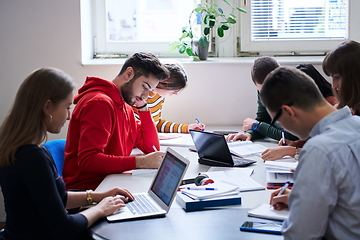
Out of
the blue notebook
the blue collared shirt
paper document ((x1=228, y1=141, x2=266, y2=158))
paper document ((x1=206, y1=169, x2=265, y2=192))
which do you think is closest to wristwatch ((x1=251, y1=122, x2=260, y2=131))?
paper document ((x1=228, y1=141, x2=266, y2=158))

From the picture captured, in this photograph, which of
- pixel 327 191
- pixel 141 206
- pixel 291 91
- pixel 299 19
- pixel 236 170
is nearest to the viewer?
pixel 327 191

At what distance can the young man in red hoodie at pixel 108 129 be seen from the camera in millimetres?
1790

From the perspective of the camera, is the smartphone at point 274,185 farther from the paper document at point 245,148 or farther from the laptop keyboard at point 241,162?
the paper document at point 245,148

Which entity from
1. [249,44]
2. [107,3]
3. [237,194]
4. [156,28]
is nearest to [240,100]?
[249,44]

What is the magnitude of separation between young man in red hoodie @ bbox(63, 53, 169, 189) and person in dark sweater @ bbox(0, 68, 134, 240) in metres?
0.40

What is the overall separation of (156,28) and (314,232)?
2.74 meters

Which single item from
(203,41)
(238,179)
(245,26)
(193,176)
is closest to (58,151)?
(193,176)

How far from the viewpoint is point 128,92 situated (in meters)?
2.08

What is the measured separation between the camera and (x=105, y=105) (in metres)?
1.86

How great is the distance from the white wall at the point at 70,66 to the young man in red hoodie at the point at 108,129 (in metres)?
0.95

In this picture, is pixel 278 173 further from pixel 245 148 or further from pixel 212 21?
pixel 212 21

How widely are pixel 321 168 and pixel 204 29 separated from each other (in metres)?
2.33

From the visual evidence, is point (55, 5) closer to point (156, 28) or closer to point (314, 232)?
point (156, 28)

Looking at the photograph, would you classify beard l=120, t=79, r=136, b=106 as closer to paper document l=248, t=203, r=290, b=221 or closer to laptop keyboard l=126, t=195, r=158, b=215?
laptop keyboard l=126, t=195, r=158, b=215
